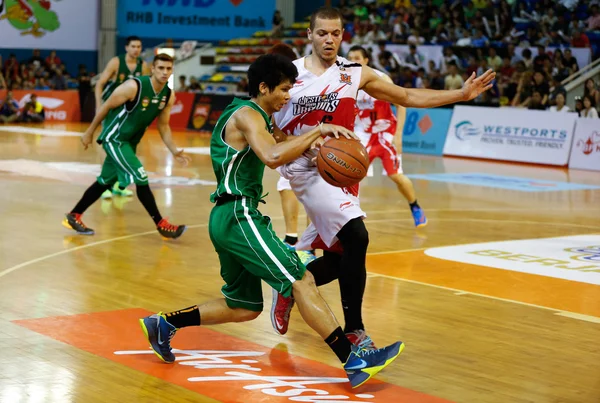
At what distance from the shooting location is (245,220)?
17.4ft

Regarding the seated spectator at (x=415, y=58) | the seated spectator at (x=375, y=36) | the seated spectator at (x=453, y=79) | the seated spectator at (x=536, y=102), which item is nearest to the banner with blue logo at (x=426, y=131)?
the seated spectator at (x=453, y=79)

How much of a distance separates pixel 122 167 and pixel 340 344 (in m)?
5.36

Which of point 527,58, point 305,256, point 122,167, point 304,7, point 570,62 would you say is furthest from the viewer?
point 304,7

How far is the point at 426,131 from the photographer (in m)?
22.2

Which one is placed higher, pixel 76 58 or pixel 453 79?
pixel 453 79

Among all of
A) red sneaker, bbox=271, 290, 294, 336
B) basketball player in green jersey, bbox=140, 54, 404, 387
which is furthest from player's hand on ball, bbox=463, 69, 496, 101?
red sneaker, bbox=271, 290, 294, 336

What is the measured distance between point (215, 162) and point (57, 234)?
5.02 metres

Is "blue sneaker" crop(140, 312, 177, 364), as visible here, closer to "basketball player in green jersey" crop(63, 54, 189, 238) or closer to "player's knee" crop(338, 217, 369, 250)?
"player's knee" crop(338, 217, 369, 250)

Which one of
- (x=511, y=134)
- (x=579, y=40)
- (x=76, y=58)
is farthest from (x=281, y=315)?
(x=76, y=58)

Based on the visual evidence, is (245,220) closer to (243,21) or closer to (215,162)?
(215,162)

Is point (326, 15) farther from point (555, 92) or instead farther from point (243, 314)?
point (555, 92)

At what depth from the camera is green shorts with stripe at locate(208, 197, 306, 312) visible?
205 inches

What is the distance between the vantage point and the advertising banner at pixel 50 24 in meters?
32.7

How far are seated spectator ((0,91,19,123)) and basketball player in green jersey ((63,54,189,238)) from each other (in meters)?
18.0
